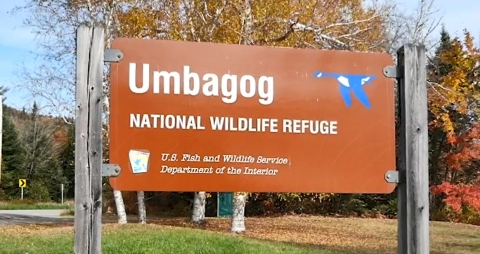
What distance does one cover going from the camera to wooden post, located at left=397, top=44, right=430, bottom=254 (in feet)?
12.5

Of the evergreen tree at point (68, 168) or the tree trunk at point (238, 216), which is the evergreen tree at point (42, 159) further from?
the tree trunk at point (238, 216)

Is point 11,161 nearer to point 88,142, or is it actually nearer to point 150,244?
point 150,244

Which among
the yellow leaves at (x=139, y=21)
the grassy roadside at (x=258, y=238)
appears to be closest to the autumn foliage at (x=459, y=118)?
the grassy roadside at (x=258, y=238)

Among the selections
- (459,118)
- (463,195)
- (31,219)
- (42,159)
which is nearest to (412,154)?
(463,195)

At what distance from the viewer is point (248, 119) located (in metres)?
3.72

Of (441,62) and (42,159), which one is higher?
(441,62)

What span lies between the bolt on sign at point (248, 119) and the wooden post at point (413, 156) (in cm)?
10

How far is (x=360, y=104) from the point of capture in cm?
387

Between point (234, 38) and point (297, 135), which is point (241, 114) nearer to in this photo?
point (297, 135)

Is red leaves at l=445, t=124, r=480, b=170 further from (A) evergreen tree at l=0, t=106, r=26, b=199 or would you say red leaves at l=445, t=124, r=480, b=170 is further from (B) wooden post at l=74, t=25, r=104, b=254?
(A) evergreen tree at l=0, t=106, r=26, b=199

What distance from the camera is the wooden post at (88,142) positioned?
349cm

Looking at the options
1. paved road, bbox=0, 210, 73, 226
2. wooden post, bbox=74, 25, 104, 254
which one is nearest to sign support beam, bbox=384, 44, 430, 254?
wooden post, bbox=74, 25, 104, 254

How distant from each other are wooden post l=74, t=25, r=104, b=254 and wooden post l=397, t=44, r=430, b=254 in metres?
1.87

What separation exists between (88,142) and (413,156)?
1988 millimetres
